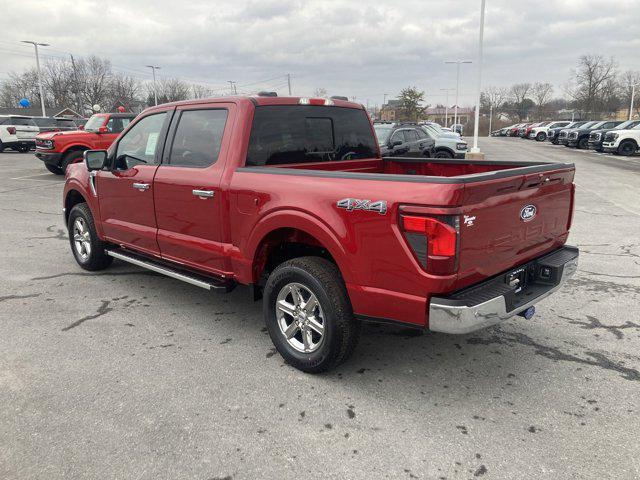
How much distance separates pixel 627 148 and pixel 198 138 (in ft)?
87.1

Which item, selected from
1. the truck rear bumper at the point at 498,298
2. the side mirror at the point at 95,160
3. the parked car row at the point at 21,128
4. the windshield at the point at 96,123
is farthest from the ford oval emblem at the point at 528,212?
the parked car row at the point at 21,128

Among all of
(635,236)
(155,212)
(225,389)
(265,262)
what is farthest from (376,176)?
(635,236)

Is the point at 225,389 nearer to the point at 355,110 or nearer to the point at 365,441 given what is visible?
the point at 365,441

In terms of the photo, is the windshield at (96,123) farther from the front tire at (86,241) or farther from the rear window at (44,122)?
the front tire at (86,241)

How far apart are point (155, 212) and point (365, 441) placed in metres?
2.87

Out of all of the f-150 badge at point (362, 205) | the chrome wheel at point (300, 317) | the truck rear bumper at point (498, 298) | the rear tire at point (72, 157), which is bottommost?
the chrome wheel at point (300, 317)

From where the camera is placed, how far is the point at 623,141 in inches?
976

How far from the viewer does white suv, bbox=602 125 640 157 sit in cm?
2448

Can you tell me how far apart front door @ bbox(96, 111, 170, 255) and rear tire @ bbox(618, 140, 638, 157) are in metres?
26.1

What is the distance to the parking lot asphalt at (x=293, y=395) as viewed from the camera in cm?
268

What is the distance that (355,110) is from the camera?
16.1 ft

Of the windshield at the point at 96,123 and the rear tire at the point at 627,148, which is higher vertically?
the windshield at the point at 96,123

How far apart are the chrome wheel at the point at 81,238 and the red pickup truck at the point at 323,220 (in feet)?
2.35

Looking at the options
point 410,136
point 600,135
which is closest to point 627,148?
point 600,135
